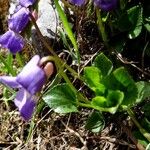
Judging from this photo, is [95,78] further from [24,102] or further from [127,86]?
[24,102]

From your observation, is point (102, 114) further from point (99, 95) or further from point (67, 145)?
point (67, 145)

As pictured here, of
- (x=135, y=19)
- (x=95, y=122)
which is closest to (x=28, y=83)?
(x=95, y=122)

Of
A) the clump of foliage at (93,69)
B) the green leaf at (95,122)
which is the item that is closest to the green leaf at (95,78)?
the clump of foliage at (93,69)

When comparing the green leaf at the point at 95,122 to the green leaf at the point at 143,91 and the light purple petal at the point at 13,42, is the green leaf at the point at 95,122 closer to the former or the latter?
the green leaf at the point at 143,91

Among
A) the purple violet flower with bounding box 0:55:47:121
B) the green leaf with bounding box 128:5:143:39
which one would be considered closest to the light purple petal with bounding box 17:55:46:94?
the purple violet flower with bounding box 0:55:47:121

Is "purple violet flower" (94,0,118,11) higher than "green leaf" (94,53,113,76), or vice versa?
"purple violet flower" (94,0,118,11)

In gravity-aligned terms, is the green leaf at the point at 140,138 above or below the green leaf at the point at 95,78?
below

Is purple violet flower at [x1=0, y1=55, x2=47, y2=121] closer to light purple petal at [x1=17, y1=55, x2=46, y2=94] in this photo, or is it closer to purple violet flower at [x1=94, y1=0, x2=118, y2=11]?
light purple petal at [x1=17, y1=55, x2=46, y2=94]
